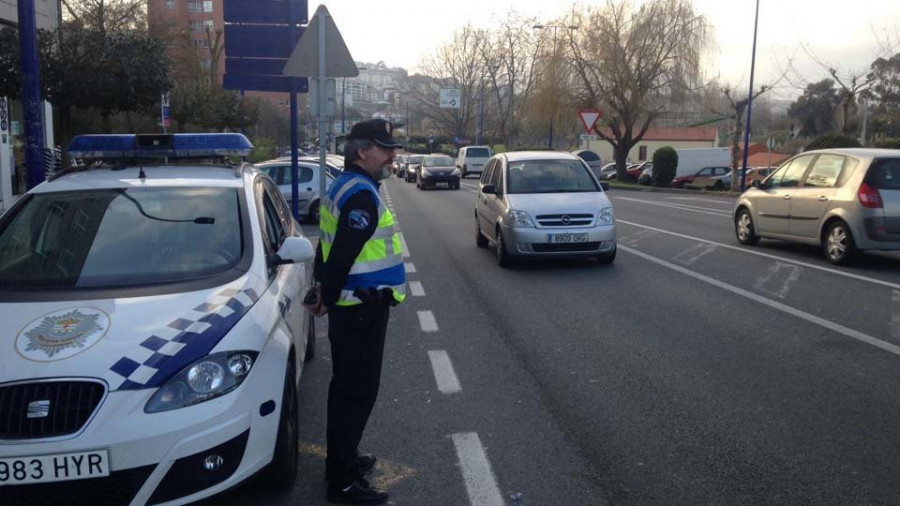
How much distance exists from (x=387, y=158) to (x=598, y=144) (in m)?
90.4

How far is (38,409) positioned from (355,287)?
143cm

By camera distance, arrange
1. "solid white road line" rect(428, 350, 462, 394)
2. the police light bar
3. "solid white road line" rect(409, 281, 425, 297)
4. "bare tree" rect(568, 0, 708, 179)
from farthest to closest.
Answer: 1. "bare tree" rect(568, 0, 708, 179)
2. "solid white road line" rect(409, 281, 425, 297)
3. "solid white road line" rect(428, 350, 462, 394)
4. the police light bar

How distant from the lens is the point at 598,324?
8.09 metres

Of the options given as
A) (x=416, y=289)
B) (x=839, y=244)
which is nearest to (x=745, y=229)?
(x=839, y=244)

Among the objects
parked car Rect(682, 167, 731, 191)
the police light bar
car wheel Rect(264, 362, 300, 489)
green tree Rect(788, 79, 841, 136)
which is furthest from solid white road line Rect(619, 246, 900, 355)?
green tree Rect(788, 79, 841, 136)

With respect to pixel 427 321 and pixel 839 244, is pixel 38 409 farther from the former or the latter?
pixel 839 244


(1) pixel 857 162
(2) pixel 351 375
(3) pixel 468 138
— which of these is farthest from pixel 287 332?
(3) pixel 468 138

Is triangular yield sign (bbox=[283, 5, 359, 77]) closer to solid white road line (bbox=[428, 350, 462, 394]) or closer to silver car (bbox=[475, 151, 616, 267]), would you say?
silver car (bbox=[475, 151, 616, 267])

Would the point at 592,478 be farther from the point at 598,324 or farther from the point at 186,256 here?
the point at 598,324

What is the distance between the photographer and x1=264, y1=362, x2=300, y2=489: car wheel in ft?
13.2

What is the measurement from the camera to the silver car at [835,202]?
11.2m

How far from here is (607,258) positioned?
11.9 meters

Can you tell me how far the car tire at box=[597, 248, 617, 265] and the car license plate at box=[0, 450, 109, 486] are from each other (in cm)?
916

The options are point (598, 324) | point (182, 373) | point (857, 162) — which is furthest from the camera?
point (857, 162)
